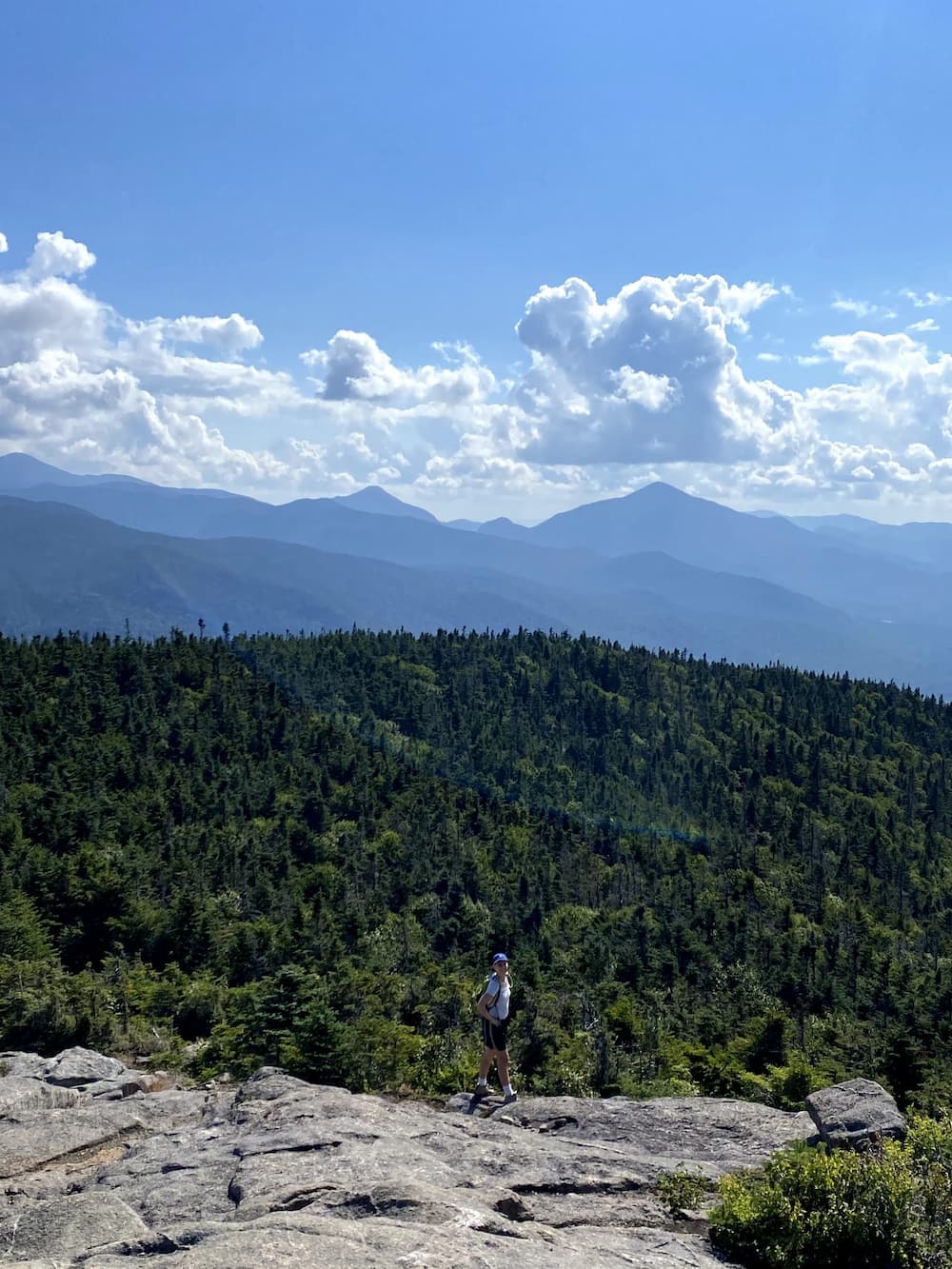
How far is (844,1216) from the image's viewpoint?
37.8 feet

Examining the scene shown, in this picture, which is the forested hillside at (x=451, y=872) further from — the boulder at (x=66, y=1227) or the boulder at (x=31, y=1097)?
the boulder at (x=66, y=1227)

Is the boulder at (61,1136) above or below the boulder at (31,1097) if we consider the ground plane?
above

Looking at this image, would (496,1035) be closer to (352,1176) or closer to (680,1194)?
(680,1194)

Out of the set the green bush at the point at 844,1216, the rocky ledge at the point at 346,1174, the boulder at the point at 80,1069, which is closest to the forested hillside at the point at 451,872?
the boulder at the point at 80,1069

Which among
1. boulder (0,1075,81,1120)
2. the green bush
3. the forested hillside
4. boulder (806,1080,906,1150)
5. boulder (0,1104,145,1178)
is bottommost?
the forested hillside

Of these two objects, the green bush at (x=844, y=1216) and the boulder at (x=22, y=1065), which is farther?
the boulder at (x=22, y=1065)

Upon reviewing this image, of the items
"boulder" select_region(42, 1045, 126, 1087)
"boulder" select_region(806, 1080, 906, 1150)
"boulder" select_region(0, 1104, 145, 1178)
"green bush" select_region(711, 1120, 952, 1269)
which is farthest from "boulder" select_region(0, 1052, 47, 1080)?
"boulder" select_region(806, 1080, 906, 1150)

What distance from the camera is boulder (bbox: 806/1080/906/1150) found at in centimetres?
1595

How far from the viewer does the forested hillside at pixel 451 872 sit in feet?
125

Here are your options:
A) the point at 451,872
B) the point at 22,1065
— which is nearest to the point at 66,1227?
the point at 22,1065

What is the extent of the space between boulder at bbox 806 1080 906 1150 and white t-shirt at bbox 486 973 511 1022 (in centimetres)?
695

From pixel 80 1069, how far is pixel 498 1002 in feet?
39.2

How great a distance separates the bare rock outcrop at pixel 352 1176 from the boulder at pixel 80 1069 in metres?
0.93

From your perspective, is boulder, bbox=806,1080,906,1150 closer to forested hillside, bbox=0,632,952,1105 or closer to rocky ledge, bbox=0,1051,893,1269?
rocky ledge, bbox=0,1051,893,1269
